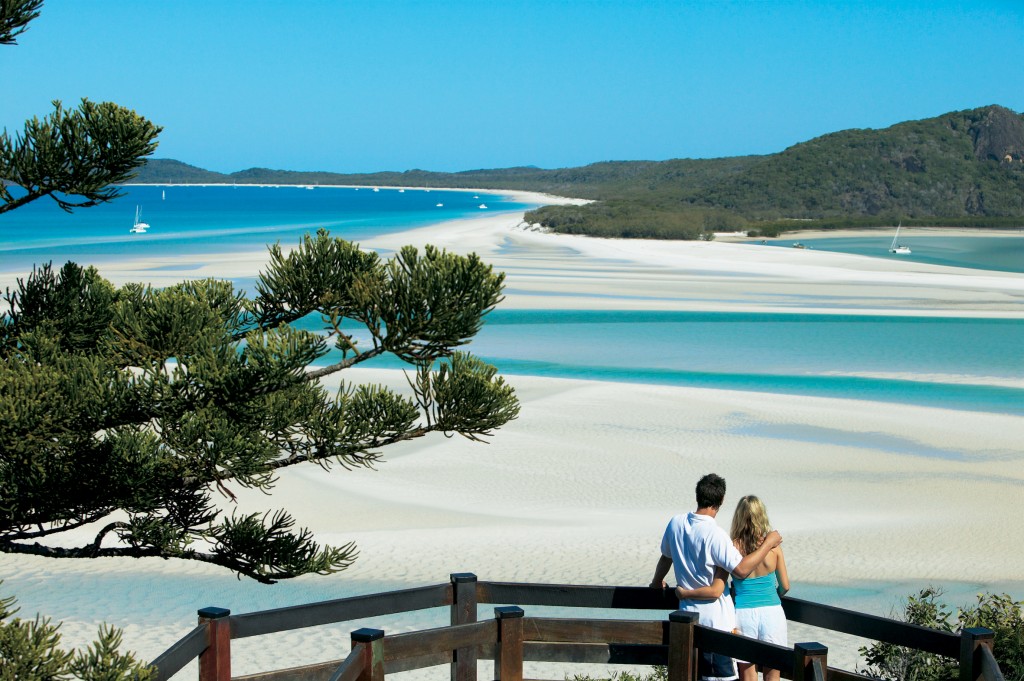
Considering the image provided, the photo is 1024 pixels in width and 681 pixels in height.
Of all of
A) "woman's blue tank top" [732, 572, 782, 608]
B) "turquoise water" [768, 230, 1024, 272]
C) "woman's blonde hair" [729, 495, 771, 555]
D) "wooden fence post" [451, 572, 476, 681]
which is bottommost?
"turquoise water" [768, 230, 1024, 272]

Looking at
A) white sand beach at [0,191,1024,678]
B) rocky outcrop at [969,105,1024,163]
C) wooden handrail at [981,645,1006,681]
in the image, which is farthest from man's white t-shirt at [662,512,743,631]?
rocky outcrop at [969,105,1024,163]

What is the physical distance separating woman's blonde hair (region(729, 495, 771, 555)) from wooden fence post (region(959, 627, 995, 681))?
1026 mm

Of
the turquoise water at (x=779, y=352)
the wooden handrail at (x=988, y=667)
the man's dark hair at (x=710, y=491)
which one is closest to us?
the wooden handrail at (x=988, y=667)

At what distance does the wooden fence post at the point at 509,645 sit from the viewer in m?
5.07

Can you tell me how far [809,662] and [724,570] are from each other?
84cm

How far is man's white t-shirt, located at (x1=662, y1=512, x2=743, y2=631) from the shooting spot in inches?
205

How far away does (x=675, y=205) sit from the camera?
118812mm

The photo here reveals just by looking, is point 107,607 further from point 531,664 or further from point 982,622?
point 982,622

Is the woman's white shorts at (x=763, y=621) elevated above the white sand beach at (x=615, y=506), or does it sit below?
above

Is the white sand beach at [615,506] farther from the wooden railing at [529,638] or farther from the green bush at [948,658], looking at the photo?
the wooden railing at [529,638]

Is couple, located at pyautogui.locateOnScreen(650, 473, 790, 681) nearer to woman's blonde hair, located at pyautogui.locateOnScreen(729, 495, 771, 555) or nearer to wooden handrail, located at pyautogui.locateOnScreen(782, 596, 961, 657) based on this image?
woman's blonde hair, located at pyautogui.locateOnScreen(729, 495, 771, 555)

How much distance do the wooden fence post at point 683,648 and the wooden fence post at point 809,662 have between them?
0.57 m

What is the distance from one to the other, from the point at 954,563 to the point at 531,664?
4.72 metres

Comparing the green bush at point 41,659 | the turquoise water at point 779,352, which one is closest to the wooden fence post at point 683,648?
the green bush at point 41,659
